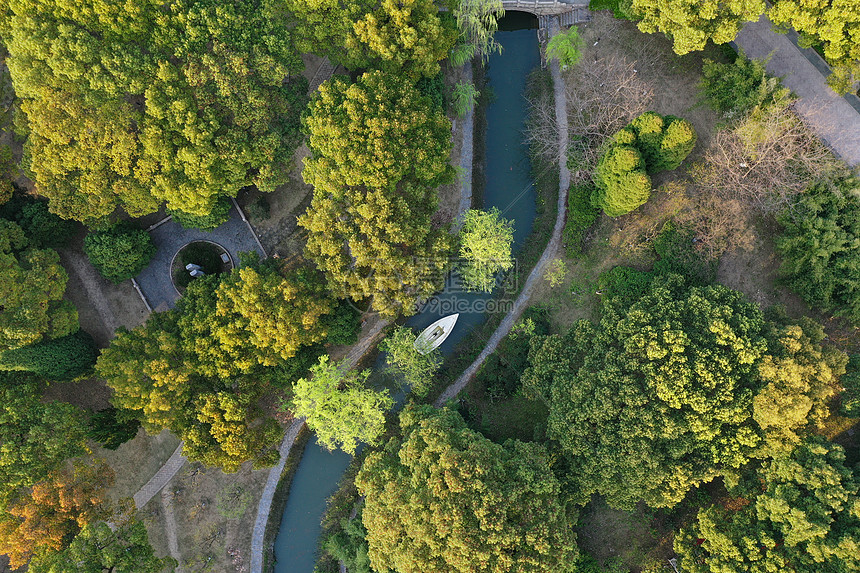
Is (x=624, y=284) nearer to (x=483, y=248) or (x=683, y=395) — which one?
(x=683, y=395)

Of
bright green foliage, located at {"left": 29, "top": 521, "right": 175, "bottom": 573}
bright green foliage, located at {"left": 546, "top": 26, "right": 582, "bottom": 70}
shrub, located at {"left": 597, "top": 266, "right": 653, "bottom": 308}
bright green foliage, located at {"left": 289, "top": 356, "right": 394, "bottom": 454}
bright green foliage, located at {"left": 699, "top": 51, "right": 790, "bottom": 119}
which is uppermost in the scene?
bright green foliage, located at {"left": 699, "top": 51, "right": 790, "bottom": 119}

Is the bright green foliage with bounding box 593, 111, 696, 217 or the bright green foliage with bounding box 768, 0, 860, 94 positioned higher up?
the bright green foliage with bounding box 768, 0, 860, 94

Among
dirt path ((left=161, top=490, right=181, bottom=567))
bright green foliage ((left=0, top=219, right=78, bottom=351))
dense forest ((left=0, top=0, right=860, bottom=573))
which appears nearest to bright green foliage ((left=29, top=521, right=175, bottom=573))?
dense forest ((left=0, top=0, right=860, bottom=573))

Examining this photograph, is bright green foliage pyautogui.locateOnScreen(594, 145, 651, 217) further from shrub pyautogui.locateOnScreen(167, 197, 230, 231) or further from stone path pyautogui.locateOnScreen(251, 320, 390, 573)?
shrub pyautogui.locateOnScreen(167, 197, 230, 231)

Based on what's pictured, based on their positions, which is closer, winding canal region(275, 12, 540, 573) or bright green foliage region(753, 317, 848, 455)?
bright green foliage region(753, 317, 848, 455)

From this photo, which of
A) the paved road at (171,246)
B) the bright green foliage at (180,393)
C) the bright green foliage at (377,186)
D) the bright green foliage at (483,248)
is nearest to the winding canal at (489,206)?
the bright green foliage at (483,248)

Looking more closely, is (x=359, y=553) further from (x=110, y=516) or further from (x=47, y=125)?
(x=47, y=125)
